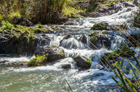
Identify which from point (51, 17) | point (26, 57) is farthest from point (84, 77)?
point (51, 17)

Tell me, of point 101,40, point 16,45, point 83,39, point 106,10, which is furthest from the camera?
point 106,10

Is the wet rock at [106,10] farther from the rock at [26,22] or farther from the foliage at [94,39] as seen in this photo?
the foliage at [94,39]

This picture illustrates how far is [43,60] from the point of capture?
20.9ft

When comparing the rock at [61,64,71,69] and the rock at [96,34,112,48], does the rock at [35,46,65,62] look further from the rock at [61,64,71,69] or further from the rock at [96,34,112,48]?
the rock at [96,34,112,48]

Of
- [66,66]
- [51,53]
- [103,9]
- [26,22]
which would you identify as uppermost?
[103,9]

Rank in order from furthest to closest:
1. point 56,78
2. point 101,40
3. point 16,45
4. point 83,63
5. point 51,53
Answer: point 101,40 → point 16,45 → point 51,53 → point 83,63 → point 56,78

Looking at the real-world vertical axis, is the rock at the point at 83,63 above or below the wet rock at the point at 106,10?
below

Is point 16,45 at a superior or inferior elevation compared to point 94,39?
inferior

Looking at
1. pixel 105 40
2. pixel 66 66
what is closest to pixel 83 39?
pixel 105 40

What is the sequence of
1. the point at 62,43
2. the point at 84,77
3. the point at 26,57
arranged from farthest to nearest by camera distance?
the point at 62,43, the point at 26,57, the point at 84,77

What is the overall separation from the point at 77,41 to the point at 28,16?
6.61 meters

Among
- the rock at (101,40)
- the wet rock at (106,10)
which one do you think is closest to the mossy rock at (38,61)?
the rock at (101,40)

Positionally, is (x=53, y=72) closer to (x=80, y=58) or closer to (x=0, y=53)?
(x=80, y=58)

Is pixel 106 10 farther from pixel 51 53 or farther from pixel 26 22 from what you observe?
pixel 51 53
